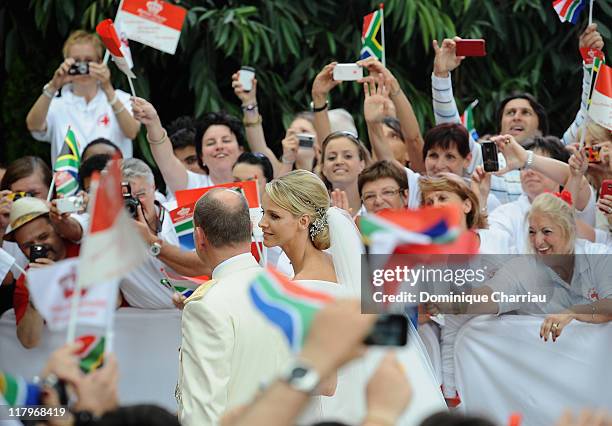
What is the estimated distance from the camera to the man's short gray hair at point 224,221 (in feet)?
16.9

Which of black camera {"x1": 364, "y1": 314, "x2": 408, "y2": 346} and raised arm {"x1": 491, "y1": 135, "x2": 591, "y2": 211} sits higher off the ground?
black camera {"x1": 364, "y1": 314, "x2": 408, "y2": 346}

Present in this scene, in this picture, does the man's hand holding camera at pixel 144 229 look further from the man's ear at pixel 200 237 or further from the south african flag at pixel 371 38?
the south african flag at pixel 371 38

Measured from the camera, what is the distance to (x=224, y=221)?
5.14 meters

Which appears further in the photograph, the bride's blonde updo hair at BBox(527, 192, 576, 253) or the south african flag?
the south african flag

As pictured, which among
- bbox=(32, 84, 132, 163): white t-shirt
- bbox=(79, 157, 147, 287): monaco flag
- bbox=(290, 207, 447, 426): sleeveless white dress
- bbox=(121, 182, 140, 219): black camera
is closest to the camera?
bbox=(79, 157, 147, 287): monaco flag

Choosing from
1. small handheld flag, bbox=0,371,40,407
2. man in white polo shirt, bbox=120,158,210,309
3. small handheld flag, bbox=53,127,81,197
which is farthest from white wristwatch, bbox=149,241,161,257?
small handheld flag, bbox=0,371,40,407

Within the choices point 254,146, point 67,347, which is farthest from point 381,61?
point 67,347

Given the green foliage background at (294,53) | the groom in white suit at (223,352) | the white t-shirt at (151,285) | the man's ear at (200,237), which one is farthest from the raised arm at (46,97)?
the groom in white suit at (223,352)

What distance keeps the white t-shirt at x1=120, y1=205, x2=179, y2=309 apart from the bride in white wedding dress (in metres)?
1.63

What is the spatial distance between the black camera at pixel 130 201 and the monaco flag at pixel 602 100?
2837mm

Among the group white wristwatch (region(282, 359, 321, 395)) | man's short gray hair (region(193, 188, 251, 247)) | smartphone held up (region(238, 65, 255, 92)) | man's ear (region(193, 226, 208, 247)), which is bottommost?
man's ear (region(193, 226, 208, 247))

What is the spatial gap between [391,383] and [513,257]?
12.1 ft

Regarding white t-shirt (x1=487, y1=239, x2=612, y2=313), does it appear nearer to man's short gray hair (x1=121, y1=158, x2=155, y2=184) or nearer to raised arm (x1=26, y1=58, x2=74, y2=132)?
man's short gray hair (x1=121, y1=158, x2=155, y2=184)

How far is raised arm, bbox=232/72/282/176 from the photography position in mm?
8172
